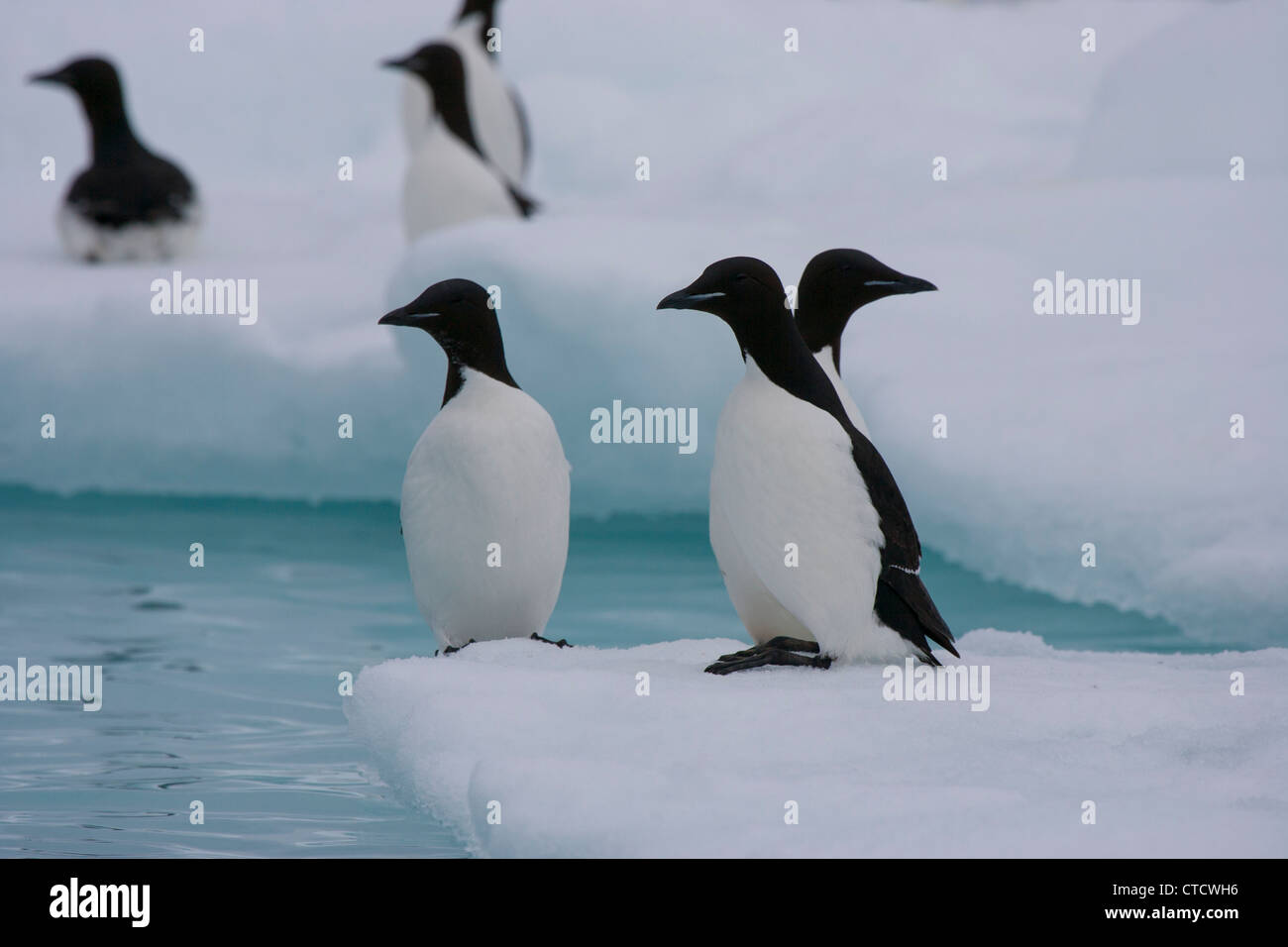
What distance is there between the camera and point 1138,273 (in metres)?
6.02

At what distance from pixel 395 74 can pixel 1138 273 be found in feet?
39.2

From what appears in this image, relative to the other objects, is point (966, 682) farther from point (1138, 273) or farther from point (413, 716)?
point (1138, 273)

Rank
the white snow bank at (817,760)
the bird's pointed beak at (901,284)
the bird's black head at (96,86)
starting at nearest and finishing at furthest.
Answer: the white snow bank at (817,760) → the bird's pointed beak at (901,284) → the bird's black head at (96,86)

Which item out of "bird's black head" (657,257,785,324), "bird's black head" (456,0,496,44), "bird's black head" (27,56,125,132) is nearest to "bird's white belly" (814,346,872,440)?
"bird's black head" (657,257,785,324)

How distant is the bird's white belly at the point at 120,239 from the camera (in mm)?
8945

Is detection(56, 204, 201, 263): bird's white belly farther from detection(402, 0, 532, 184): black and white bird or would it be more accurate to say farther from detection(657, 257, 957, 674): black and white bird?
detection(657, 257, 957, 674): black and white bird

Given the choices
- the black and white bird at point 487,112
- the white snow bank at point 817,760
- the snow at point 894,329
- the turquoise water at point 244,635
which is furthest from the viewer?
the black and white bird at point 487,112

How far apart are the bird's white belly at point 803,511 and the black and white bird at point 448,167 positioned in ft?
18.0

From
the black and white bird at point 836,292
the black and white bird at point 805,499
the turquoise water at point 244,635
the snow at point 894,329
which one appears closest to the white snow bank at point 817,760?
the black and white bird at point 805,499

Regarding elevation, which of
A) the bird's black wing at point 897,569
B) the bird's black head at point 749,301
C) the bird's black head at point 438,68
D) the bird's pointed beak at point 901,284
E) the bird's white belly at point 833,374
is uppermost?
the bird's black head at point 438,68

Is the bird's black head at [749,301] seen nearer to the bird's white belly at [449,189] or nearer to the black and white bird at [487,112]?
the bird's white belly at [449,189]

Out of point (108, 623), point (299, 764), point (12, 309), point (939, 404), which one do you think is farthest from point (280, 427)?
point (299, 764)

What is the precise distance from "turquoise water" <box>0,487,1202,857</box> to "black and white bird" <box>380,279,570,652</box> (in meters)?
0.46

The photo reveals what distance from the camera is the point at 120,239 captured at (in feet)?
29.5
